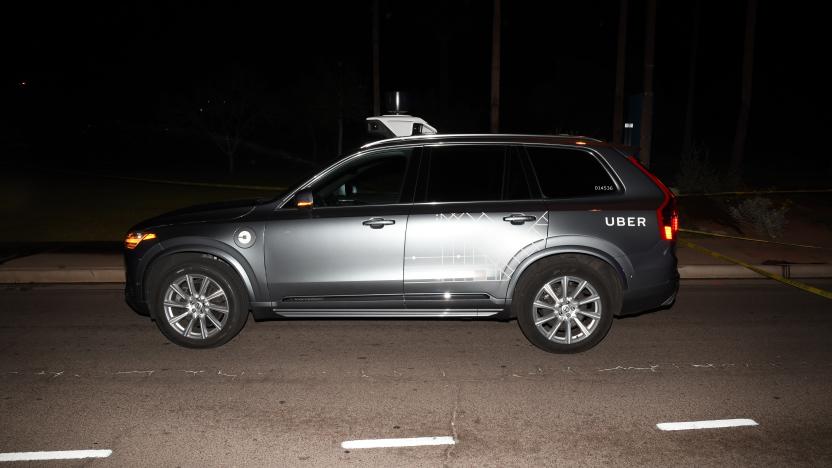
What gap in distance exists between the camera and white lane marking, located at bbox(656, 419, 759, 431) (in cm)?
476

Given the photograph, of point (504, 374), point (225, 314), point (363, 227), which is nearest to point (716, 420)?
point (504, 374)

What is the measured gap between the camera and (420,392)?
17.9 ft

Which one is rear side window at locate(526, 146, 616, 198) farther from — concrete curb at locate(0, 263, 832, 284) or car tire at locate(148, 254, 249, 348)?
concrete curb at locate(0, 263, 832, 284)

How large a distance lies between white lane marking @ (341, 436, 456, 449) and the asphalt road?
71mm

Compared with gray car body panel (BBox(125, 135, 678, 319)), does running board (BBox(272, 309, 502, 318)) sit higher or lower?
lower

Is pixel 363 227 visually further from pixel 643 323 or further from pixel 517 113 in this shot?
pixel 517 113

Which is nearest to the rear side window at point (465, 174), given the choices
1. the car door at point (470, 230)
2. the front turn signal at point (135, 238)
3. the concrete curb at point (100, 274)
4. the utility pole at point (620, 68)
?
the car door at point (470, 230)

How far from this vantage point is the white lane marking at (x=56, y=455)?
432 centimetres

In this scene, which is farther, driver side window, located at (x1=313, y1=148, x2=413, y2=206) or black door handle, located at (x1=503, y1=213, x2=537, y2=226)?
driver side window, located at (x1=313, y1=148, x2=413, y2=206)

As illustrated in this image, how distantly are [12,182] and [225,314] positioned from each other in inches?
894

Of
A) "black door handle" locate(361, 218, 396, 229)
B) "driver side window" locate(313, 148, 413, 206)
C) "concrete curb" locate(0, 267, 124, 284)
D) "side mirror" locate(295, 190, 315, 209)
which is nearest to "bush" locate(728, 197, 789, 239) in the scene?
"driver side window" locate(313, 148, 413, 206)

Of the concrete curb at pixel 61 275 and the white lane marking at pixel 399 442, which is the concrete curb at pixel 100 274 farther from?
the white lane marking at pixel 399 442

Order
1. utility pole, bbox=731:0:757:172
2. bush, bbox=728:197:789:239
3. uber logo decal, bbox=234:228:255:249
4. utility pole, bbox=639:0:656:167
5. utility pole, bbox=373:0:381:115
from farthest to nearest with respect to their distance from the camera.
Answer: utility pole, bbox=373:0:381:115, utility pole, bbox=731:0:757:172, utility pole, bbox=639:0:656:167, bush, bbox=728:197:789:239, uber logo decal, bbox=234:228:255:249

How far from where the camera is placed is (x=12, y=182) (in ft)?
83.7
